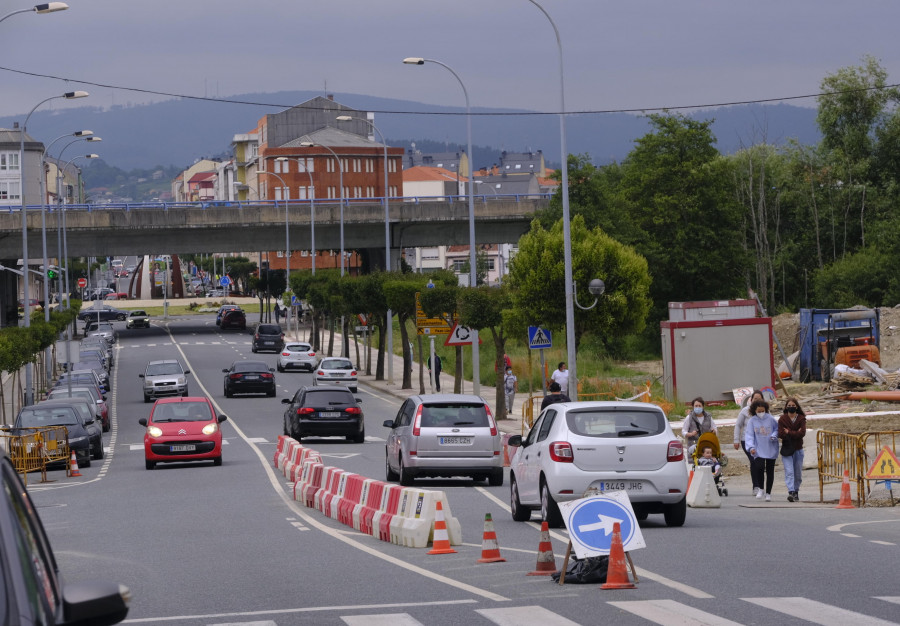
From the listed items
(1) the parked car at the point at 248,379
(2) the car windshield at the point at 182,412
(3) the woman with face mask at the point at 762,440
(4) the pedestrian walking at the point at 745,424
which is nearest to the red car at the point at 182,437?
(2) the car windshield at the point at 182,412

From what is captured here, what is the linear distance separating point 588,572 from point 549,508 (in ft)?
14.5

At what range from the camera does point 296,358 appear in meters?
68.6

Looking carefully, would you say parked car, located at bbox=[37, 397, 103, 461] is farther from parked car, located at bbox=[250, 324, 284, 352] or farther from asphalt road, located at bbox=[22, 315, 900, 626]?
parked car, located at bbox=[250, 324, 284, 352]

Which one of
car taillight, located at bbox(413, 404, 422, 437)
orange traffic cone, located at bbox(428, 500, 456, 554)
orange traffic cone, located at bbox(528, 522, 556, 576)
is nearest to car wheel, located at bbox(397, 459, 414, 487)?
car taillight, located at bbox(413, 404, 422, 437)

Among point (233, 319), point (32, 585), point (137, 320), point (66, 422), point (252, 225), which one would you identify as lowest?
point (66, 422)

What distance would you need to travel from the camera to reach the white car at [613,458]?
15688mm

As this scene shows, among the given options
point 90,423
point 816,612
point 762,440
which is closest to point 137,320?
point 90,423

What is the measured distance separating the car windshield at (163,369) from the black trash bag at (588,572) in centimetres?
4368

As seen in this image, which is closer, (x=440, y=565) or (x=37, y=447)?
(x=440, y=565)

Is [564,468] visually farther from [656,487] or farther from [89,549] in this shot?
[89,549]

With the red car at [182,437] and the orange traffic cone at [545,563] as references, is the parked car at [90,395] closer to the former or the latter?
the red car at [182,437]

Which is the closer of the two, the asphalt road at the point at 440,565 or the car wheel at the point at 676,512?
the asphalt road at the point at 440,565

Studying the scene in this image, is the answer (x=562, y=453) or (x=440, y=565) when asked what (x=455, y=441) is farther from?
(x=440, y=565)

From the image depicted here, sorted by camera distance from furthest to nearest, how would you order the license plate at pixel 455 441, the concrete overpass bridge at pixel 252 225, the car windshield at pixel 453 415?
the concrete overpass bridge at pixel 252 225 → the car windshield at pixel 453 415 → the license plate at pixel 455 441
